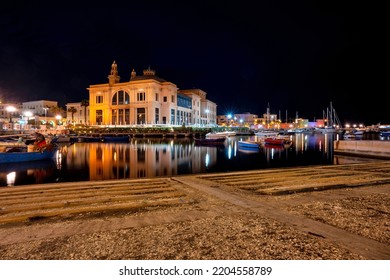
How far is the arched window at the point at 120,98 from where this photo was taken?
332 feet

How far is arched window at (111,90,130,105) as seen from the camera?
101156 mm

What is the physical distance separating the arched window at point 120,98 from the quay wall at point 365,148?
8336 cm

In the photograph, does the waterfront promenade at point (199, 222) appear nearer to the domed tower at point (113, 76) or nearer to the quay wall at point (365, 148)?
the quay wall at point (365, 148)

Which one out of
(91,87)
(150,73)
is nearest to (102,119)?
(91,87)

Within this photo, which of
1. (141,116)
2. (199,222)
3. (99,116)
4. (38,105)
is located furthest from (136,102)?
(199,222)

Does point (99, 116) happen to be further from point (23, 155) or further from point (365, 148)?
point (365, 148)

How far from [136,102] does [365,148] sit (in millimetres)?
82305

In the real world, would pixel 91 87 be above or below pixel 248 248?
above

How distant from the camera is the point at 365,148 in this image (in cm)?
2902

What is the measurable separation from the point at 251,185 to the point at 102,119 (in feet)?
333

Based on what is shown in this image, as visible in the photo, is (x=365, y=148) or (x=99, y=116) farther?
(x=99, y=116)

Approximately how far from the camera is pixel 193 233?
5.92 metres
